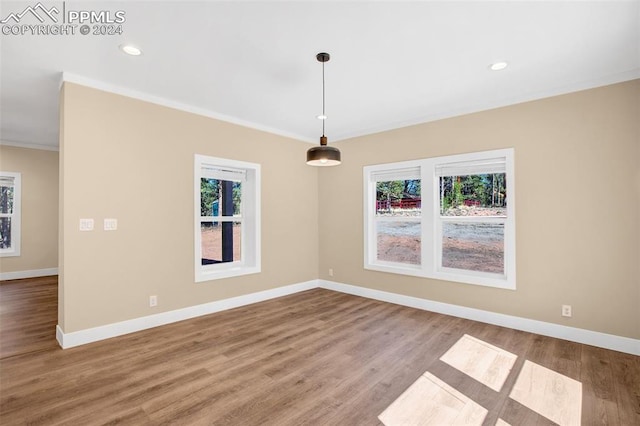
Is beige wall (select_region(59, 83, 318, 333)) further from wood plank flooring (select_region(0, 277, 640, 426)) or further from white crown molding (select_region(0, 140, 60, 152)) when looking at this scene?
white crown molding (select_region(0, 140, 60, 152))

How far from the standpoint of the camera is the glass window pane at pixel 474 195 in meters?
3.84

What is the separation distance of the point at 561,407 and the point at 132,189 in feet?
14.5

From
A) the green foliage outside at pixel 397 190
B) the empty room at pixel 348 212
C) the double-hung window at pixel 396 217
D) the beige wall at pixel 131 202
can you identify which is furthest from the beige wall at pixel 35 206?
the green foliage outside at pixel 397 190

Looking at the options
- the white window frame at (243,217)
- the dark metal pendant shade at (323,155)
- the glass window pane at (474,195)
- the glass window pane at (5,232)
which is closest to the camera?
the dark metal pendant shade at (323,155)

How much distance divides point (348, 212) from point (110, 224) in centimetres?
344

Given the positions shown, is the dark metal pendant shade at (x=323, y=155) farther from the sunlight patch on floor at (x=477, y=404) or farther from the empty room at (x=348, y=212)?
the sunlight patch on floor at (x=477, y=404)

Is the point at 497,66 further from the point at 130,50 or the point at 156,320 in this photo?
the point at 156,320

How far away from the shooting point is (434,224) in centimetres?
428

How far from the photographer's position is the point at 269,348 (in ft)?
10.1

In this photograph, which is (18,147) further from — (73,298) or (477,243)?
(477,243)

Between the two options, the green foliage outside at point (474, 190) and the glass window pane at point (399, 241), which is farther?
the glass window pane at point (399, 241)

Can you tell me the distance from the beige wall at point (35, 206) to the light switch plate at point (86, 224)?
16.0 ft

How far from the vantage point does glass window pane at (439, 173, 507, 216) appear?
3844 millimetres

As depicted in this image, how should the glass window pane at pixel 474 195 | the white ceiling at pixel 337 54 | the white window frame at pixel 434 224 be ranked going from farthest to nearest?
the glass window pane at pixel 474 195
the white window frame at pixel 434 224
the white ceiling at pixel 337 54
